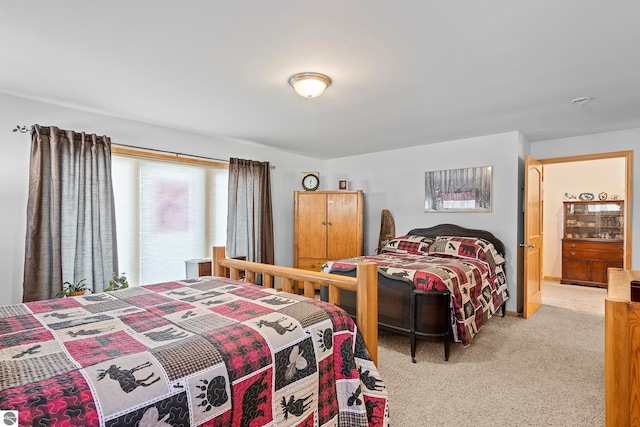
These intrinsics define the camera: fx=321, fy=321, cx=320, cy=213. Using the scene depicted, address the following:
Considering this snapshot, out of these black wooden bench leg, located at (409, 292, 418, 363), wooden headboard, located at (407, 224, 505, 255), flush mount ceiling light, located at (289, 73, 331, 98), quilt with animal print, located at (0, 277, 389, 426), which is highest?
flush mount ceiling light, located at (289, 73, 331, 98)

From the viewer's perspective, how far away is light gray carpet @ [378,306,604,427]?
2.02 m

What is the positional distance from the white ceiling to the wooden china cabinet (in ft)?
8.98

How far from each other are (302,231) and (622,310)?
404 cm

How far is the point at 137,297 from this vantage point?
1.86m

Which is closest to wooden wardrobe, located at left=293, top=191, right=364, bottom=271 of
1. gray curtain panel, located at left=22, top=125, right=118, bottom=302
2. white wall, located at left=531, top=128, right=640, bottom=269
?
gray curtain panel, located at left=22, top=125, right=118, bottom=302

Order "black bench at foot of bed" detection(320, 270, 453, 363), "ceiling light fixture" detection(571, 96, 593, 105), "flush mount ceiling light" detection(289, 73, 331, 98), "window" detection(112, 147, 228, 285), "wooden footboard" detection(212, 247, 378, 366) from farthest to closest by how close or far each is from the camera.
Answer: "window" detection(112, 147, 228, 285) < "ceiling light fixture" detection(571, 96, 593, 105) < "black bench at foot of bed" detection(320, 270, 453, 363) < "flush mount ceiling light" detection(289, 73, 331, 98) < "wooden footboard" detection(212, 247, 378, 366)

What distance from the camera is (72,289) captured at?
296 centimetres

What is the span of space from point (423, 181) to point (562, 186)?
3.53 m

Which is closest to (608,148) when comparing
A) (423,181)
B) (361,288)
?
(423,181)

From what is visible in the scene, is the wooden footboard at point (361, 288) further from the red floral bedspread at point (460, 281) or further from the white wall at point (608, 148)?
the white wall at point (608, 148)

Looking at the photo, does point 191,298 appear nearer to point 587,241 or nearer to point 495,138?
point 495,138

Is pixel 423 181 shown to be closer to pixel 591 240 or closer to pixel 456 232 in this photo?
pixel 456 232

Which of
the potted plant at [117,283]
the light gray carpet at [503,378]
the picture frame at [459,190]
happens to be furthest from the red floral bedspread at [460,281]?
the potted plant at [117,283]

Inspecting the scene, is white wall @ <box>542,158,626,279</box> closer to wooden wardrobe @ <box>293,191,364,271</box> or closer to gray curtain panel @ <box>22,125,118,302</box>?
wooden wardrobe @ <box>293,191,364,271</box>
